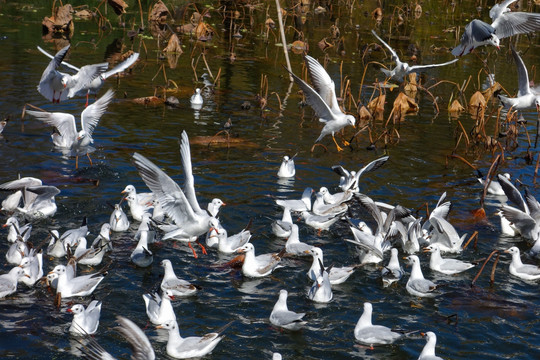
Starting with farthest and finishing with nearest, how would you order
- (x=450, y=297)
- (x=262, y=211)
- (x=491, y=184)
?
(x=491, y=184)
(x=262, y=211)
(x=450, y=297)

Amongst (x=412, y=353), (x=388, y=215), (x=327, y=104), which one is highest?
(x=327, y=104)

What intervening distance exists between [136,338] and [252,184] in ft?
28.3

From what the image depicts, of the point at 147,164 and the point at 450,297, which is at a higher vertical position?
the point at 147,164

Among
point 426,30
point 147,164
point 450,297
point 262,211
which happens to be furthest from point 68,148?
point 426,30

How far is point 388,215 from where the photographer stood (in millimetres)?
12766

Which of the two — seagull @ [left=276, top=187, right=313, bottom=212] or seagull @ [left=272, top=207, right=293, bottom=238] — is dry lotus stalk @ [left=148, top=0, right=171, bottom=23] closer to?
seagull @ [left=276, top=187, right=313, bottom=212]

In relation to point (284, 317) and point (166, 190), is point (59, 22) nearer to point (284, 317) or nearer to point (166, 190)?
point (166, 190)

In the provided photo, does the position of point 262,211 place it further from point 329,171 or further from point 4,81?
point 4,81

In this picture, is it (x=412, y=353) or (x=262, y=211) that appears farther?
(x=262, y=211)

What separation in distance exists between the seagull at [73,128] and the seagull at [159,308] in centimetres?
683

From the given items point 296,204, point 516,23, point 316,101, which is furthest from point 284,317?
point 516,23

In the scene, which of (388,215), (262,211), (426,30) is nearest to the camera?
(388,215)

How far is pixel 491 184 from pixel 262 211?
5.78 metres

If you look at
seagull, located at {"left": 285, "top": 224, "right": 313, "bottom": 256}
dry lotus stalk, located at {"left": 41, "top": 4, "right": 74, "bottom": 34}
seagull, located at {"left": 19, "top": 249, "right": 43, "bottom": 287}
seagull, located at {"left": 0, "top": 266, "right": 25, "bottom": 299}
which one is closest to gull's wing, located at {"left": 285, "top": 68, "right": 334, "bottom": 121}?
seagull, located at {"left": 285, "top": 224, "right": 313, "bottom": 256}
